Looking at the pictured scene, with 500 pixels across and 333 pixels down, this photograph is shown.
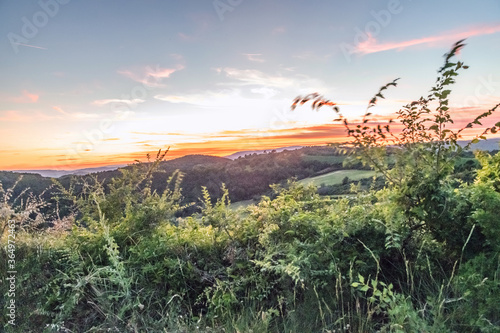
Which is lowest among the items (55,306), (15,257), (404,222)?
(55,306)

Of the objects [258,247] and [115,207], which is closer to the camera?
[258,247]

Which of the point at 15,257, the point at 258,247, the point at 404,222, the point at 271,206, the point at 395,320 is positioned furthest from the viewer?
the point at 15,257

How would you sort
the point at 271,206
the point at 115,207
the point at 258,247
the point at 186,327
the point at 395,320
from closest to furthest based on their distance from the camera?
the point at 395,320
the point at 186,327
the point at 258,247
the point at 271,206
the point at 115,207

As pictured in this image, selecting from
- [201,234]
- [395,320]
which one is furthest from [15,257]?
[395,320]

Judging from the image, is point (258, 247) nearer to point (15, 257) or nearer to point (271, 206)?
point (271, 206)

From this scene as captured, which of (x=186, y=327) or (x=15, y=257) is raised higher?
(x=15, y=257)

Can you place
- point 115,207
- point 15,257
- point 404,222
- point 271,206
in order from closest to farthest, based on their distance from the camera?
point 404,222
point 271,206
point 15,257
point 115,207

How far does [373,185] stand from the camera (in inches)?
224

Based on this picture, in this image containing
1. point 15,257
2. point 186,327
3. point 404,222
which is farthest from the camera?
point 15,257

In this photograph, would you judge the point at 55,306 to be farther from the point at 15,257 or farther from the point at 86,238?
the point at 15,257

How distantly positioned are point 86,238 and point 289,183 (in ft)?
10.2

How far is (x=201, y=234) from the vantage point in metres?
5.14

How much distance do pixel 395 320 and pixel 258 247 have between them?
1.85 meters

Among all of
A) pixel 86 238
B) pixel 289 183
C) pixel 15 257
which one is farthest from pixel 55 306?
pixel 289 183
